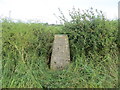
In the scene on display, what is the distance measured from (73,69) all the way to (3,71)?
148 centimetres

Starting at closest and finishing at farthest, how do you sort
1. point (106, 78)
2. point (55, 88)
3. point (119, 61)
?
point (55, 88)
point (106, 78)
point (119, 61)

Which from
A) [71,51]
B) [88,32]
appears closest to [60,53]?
[71,51]

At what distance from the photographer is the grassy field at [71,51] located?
277 cm

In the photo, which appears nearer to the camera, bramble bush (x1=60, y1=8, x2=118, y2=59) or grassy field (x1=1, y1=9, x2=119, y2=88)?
grassy field (x1=1, y1=9, x2=119, y2=88)

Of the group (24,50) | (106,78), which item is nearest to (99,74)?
(106,78)

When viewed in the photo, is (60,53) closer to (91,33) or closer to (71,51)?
(71,51)

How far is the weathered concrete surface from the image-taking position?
133 inches

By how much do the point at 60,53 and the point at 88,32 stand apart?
0.86 m

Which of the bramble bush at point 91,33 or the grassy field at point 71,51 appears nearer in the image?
the grassy field at point 71,51

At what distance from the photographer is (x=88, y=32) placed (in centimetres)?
349

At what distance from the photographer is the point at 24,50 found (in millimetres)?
3434

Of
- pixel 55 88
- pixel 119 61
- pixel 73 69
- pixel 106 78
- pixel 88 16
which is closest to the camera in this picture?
pixel 55 88

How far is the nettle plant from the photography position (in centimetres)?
343

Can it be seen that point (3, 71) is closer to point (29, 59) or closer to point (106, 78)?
point (29, 59)
